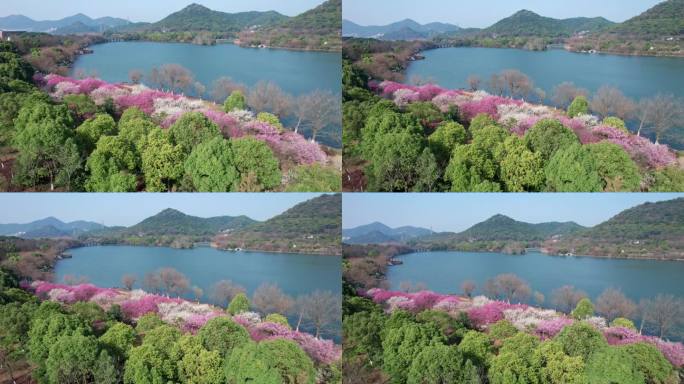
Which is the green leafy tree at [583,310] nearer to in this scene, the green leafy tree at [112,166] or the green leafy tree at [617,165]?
the green leafy tree at [617,165]

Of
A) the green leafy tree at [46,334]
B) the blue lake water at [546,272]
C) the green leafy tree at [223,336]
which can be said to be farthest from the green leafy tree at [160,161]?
the blue lake water at [546,272]

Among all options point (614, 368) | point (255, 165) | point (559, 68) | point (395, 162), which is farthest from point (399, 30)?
point (614, 368)

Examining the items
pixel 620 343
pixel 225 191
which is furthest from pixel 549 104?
pixel 225 191

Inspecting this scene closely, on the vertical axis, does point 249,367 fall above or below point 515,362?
below

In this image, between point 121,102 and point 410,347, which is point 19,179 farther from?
point 410,347

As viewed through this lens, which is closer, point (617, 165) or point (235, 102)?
point (617, 165)

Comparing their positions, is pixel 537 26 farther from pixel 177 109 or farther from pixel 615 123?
pixel 177 109

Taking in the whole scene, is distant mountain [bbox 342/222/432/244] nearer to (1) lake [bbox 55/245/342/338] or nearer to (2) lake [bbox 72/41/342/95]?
(1) lake [bbox 55/245/342/338]

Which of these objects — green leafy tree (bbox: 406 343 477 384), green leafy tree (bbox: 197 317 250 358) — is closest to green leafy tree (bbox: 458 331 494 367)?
green leafy tree (bbox: 406 343 477 384)
